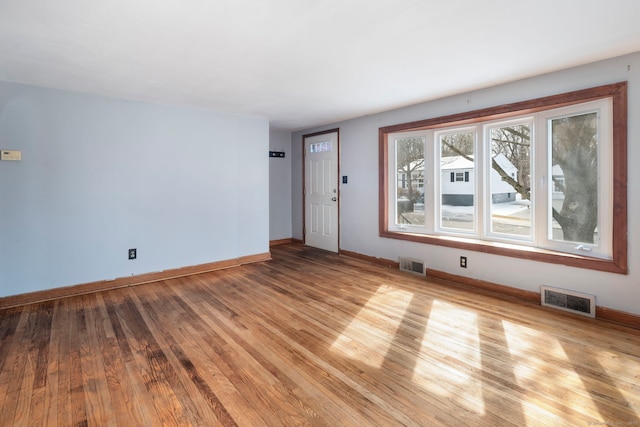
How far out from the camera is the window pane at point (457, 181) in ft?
13.2

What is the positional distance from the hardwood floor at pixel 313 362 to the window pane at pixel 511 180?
90cm

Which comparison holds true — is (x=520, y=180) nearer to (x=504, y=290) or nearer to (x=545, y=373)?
(x=504, y=290)

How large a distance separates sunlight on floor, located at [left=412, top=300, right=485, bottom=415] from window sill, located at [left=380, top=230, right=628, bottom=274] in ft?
2.93

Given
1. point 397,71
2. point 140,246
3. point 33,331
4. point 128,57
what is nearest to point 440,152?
point 397,71

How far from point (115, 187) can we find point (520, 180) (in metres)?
4.73

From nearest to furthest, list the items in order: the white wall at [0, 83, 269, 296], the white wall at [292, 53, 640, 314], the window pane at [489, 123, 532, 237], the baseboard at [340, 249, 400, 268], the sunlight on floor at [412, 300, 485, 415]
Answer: the sunlight on floor at [412, 300, 485, 415] < the white wall at [292, 53, 640, 314] < the white wall at [0, 83, 269, 296] < the window pane at [489, 123, 532, 237] < the baseboard at [340, 249, 400, 268]

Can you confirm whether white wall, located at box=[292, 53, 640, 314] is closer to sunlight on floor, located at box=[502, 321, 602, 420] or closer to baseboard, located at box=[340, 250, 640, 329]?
baseboard, located at box=[340, 250, 640, 329]

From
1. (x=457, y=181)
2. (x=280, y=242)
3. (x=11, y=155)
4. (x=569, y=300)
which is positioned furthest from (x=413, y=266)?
(x=11, y=155)

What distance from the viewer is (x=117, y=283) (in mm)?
3943

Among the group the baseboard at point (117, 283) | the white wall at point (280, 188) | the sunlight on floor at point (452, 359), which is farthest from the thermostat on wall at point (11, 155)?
the sunlight on floor at point (452, 359)

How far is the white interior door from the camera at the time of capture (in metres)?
5.70

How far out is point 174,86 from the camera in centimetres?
345

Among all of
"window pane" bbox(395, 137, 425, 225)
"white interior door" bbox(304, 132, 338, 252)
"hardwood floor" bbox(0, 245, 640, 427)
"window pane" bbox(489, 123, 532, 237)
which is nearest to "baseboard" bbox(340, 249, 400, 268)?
"white interior door" bbox(304, 132, 338, 252)

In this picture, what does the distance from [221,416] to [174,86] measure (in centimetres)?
319
